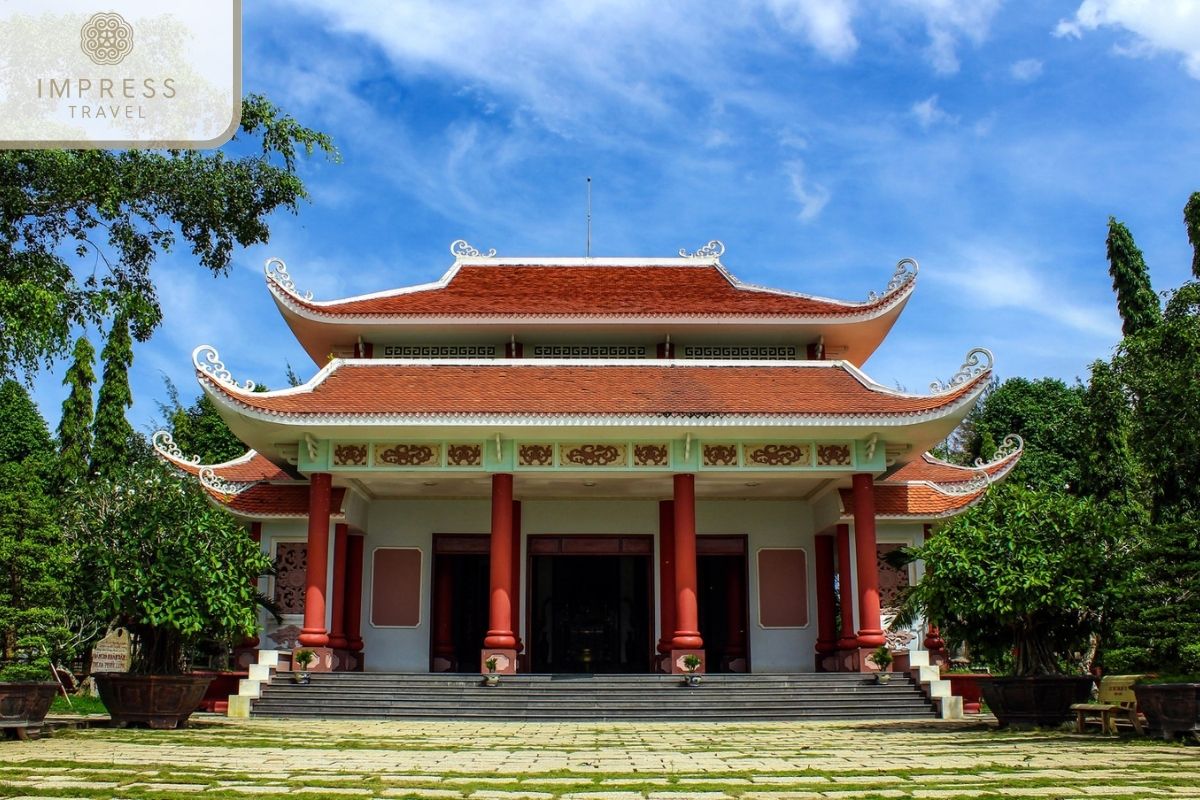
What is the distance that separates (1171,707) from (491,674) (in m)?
7.99

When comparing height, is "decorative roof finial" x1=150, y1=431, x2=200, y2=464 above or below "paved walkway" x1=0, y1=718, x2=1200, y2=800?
above

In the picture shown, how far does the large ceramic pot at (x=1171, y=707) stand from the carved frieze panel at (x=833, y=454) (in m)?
6.50

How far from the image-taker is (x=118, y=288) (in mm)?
12242

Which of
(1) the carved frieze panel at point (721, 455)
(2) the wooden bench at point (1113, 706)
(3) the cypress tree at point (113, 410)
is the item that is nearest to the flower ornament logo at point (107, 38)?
(1) the carved frieze panel at point (721, 455)

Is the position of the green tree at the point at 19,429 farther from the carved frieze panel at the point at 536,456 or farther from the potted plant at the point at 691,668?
the potted plant at the point at 691,668

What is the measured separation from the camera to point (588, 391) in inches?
645

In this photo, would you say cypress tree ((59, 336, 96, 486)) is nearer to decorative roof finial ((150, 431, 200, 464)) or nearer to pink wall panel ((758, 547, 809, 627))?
decorative roof finial ((150, 431, 200, 464))

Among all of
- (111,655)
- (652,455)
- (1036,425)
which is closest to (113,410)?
(111,655)

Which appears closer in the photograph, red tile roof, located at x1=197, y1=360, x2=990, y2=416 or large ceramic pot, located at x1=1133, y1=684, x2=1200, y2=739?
large ceramic pot, located at x1=1133, y1=684, x2=1200, y2=739

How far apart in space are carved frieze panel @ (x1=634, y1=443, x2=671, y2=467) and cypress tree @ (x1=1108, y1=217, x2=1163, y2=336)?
17302 mm

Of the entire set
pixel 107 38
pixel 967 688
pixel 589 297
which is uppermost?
pixel 589 297

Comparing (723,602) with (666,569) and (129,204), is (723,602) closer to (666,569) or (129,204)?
(666,569)

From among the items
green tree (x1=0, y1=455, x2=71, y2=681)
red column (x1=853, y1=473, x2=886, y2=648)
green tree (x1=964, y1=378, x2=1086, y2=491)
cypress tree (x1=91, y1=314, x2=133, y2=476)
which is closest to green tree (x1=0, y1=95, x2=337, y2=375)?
green tree (x1=0, y1=455, x2=71, y2=681)

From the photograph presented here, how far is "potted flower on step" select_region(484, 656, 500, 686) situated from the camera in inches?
551
